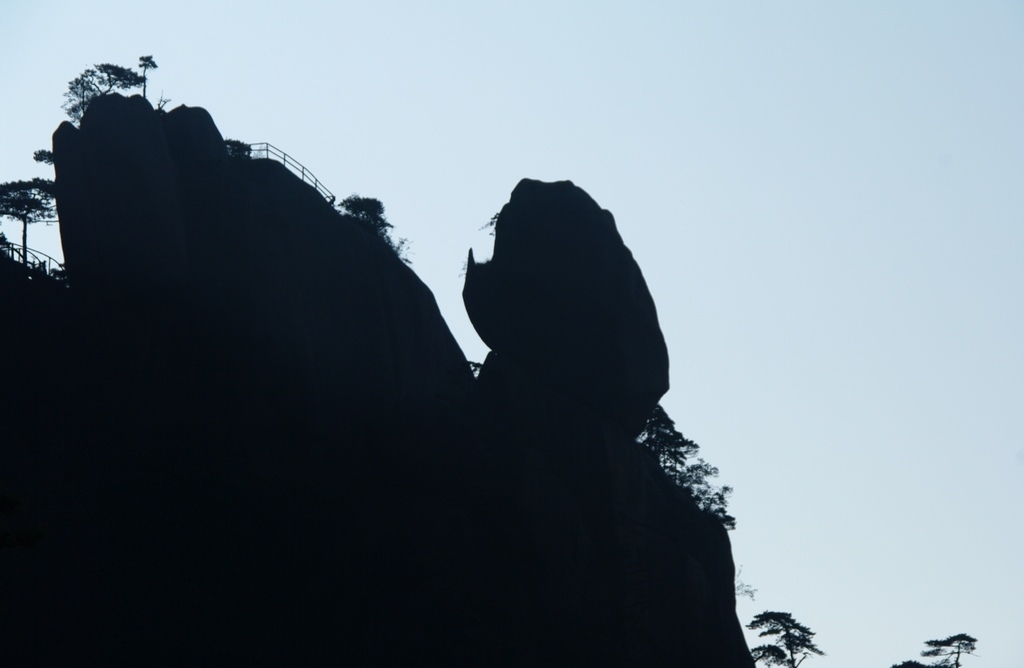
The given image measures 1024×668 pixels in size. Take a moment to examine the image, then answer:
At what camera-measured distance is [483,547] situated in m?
48.3

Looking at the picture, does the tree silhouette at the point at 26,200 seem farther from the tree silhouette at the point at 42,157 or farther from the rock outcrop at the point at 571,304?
the rock outcrop at the point at 571,304

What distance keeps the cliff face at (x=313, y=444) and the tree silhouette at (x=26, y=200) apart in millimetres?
16104

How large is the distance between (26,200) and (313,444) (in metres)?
28.2

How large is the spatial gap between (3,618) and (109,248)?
14.8 m

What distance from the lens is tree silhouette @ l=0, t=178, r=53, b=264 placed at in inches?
2675

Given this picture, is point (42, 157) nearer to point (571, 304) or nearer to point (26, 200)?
point (26, 200)

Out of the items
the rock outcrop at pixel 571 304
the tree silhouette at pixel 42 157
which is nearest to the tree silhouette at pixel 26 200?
the tree silhouette at pixel 42 157

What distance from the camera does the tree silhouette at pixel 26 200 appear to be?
6794 cm

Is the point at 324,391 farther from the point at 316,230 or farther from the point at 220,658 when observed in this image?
the point at 220,658

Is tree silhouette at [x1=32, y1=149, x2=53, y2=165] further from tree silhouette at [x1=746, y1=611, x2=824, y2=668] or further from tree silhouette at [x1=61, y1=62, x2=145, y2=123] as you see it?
tree silhouette at [x1=746, y1=611, x2=824, y2=668]

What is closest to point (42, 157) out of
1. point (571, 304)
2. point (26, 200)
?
point (26, 200)

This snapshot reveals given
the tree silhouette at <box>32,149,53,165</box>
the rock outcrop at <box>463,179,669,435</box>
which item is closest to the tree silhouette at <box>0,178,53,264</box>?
the tree silhouette at <box>32,149,53,165</box>

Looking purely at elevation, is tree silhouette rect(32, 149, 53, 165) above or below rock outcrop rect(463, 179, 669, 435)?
above

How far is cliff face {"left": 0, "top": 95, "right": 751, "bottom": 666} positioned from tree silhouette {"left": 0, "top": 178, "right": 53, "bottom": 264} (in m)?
16.1
